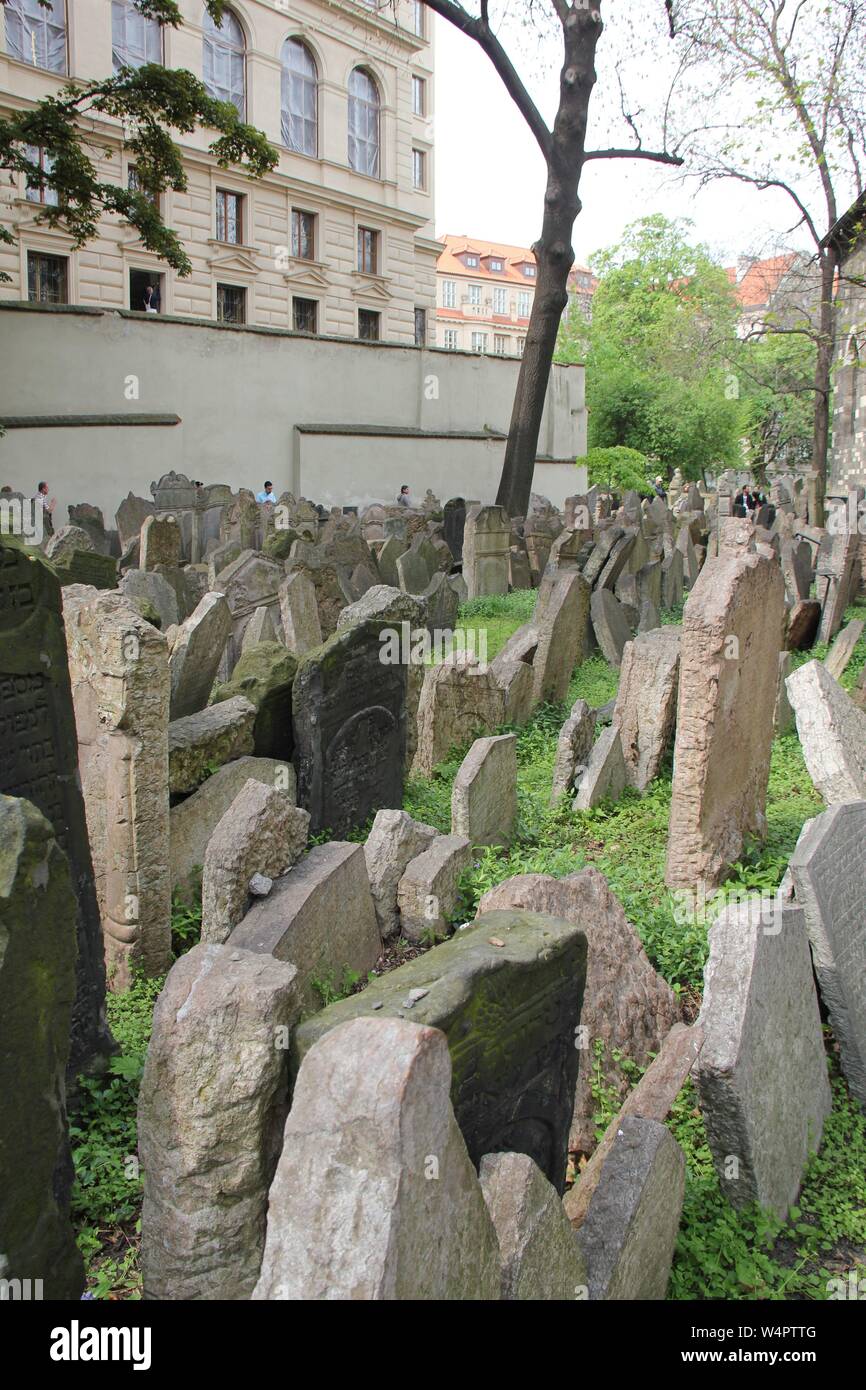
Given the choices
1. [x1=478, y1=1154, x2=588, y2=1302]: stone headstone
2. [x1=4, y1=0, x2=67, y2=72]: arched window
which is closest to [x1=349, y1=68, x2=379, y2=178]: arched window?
[x1=4, y1=0, x2=67, y2=72]: arched window

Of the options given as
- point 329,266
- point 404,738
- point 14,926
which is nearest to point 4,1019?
point 14,926

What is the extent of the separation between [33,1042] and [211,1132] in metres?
0.52

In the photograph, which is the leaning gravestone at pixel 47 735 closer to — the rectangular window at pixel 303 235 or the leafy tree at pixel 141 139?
the leafy tree at pixel 141 139

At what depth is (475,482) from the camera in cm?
2789

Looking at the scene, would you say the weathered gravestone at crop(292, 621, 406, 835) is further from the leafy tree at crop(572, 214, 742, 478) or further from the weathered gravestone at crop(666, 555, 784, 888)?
the leafy tree at crop(572, 214, 742, 478)

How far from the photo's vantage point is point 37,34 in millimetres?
24047

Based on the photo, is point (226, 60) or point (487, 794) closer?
point (487, 794)

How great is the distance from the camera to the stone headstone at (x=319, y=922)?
3770mm

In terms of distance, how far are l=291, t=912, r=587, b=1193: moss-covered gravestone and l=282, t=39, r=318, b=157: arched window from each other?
31429mm

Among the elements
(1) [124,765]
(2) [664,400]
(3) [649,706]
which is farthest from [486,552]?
(2) [664,400]

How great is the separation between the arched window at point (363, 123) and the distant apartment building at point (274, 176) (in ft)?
0.18

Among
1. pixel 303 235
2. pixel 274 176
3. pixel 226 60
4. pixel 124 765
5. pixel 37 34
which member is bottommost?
pixel 124 765

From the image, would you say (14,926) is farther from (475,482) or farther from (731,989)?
(475,482)

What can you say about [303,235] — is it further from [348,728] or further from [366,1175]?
[366,1175]
